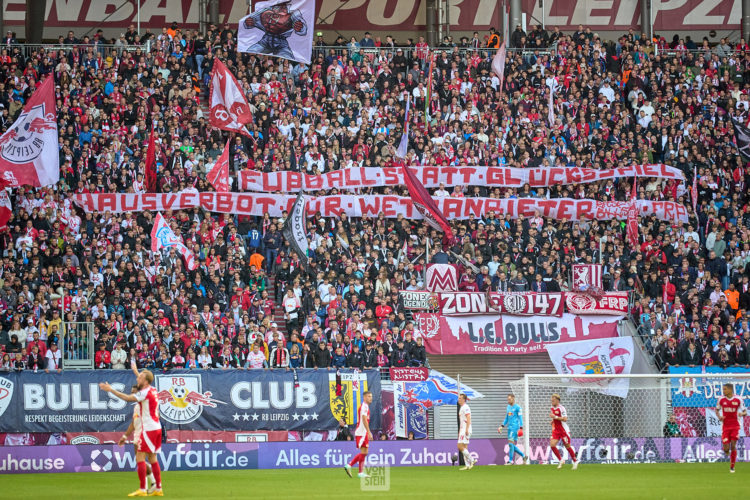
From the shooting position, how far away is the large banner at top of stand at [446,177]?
1384 inches

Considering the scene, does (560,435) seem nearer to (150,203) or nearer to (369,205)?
(369,205)

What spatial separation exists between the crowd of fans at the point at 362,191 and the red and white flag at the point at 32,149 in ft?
3.82

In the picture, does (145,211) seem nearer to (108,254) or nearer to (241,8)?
(108,254)

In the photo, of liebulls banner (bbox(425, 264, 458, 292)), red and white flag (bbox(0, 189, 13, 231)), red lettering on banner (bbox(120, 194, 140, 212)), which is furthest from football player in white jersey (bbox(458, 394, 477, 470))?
red and white flag (bbox(0, 189, 13, 231))

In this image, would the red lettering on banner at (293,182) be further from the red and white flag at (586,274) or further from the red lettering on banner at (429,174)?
the red and white flag at (586,274)

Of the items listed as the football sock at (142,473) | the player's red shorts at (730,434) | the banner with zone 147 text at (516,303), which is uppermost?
the banner with zone 147 text at (516,303)

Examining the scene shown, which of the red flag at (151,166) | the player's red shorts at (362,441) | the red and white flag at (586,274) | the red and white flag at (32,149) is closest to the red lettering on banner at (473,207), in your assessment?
the red and white flag at (586,274)

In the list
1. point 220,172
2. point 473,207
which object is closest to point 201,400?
point 220,172

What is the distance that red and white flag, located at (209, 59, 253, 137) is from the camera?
35.5 metres

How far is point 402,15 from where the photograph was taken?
164 feet

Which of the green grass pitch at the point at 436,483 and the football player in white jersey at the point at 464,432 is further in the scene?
the football player in white jersey at the point at 464,432

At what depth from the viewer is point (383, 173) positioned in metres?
35.8

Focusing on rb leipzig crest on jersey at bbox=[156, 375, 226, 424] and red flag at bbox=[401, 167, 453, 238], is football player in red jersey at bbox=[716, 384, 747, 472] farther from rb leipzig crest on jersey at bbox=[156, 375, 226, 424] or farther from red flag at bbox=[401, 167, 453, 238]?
red flag at bbox=[401, 167, 453, 238]

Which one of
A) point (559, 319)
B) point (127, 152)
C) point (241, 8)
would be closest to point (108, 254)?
point (127, 152)
